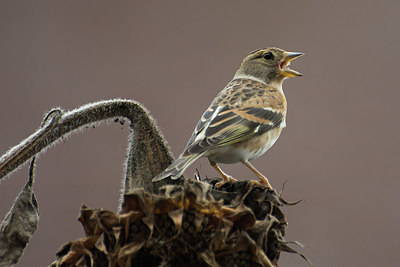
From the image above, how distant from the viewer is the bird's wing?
3186mm

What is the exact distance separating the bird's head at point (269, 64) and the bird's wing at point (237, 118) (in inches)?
15.4

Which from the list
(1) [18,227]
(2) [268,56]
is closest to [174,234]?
(1) [18,227]

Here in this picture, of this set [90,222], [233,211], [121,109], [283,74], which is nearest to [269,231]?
[233,211]

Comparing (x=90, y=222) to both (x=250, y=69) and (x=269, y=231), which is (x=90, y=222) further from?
(x=250, y=69)

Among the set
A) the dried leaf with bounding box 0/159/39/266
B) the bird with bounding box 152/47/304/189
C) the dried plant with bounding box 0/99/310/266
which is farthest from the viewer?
the bird with bounding box 152/47/304/189

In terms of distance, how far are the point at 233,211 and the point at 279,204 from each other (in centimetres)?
28

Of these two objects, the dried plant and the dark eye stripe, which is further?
the dark eye stripe

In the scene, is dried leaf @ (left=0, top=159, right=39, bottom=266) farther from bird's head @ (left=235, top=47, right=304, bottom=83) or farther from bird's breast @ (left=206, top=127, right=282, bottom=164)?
bird's head @ (left=235, top=47, right=304, bottom=83)

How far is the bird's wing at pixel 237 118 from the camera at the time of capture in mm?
3186

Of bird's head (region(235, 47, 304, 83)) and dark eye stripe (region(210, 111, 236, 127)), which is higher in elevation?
bird's head (region(235, 47, 304, 83))

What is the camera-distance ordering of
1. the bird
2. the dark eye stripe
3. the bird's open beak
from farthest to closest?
the bird's open beak < the dark eye stripe < the bird

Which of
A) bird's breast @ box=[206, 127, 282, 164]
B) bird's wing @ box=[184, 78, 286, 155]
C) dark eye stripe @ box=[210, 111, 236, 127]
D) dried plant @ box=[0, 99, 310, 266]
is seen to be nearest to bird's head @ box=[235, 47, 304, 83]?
bird's wing @ box=[184, 78, 286, 155]

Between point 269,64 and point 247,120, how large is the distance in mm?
1071

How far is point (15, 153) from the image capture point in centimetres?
166
